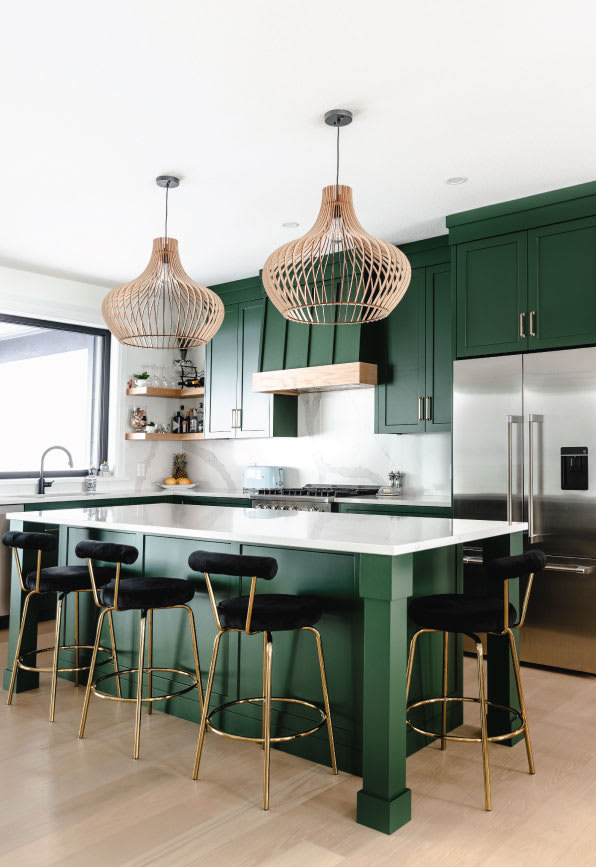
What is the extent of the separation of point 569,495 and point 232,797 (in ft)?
8.09

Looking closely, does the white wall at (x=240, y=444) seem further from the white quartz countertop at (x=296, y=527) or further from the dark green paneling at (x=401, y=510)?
the white quartz countertop at (x=296, y=527)

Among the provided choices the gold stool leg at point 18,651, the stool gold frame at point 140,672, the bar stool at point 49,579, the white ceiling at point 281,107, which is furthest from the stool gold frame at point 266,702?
the white ceiling at point 281,107

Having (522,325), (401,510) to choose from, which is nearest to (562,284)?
(522,325)

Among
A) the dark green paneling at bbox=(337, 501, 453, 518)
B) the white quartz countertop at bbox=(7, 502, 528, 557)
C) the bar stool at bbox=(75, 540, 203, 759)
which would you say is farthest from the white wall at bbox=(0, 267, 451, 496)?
the bar stool at bbox=(75, 540, 203, 759)

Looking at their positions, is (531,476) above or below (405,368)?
below

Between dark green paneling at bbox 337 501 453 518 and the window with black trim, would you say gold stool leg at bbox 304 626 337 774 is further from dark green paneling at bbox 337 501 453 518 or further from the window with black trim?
the window with black trim

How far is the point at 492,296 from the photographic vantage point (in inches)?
171

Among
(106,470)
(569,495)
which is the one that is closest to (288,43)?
(569,495)

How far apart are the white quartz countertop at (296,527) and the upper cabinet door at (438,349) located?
1.81 m

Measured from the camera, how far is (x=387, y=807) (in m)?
2.21

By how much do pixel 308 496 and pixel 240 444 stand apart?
157 centimetres

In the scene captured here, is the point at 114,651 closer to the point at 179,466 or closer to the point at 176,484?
the point at 176,484

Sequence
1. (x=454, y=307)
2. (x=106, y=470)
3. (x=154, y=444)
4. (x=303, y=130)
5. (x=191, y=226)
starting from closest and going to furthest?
(x=303, y=130), (x=454, y=307), (x=191, y=226), (x=106, y=470), (x=154, y=444)

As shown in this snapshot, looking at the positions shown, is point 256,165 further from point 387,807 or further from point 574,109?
point 387,807
